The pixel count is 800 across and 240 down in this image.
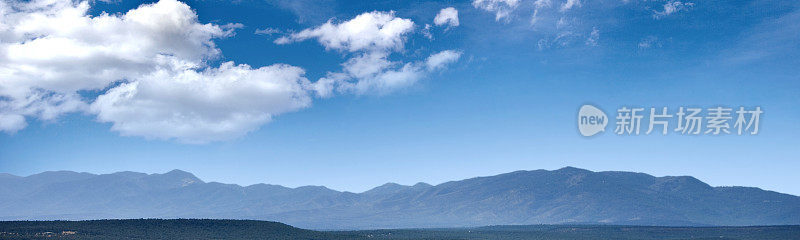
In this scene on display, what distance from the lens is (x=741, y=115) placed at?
141625 millimetres

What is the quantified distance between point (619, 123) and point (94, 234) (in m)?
168

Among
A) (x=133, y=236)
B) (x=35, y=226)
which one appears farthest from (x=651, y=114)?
(x=35, y=226)

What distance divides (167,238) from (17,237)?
43.6 m

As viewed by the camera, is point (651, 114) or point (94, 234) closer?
point (651, 114)

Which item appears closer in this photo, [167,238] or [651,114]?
[651,114]

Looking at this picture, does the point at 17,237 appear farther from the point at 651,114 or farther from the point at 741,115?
the point at 741,115

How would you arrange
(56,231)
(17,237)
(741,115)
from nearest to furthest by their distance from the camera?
(741,115) < (17,237) < (56,231)

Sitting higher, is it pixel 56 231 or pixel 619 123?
pixel 619 123

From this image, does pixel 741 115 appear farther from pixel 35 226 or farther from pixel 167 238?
pixel 35 226

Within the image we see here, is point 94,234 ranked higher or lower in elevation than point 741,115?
lower

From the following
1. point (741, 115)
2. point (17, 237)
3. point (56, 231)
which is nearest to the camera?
point (741, 115)

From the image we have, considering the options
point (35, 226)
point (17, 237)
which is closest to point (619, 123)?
point (17, 237)

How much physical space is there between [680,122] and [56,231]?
193 metres

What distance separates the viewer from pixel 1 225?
194m
